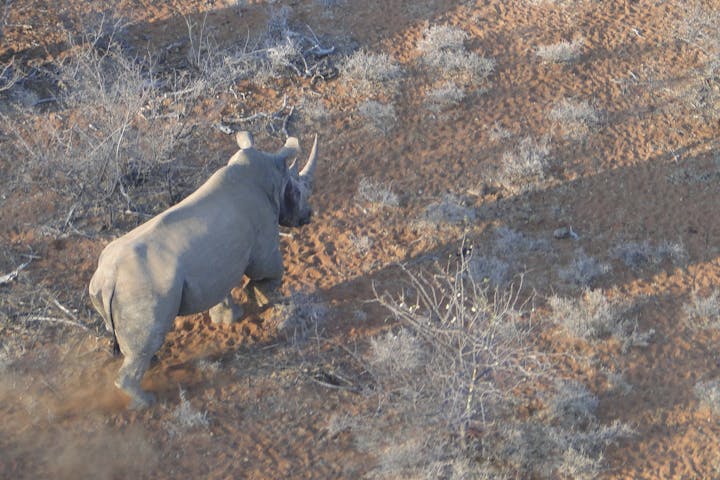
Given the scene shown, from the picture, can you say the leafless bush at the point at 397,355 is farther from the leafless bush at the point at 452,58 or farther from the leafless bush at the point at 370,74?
the leafless bush at the point at 452,58

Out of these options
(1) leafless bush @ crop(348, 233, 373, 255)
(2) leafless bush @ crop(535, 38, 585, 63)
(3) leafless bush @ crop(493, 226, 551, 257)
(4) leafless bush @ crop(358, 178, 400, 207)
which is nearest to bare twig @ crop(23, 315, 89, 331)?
(1) leafless bush @ crop(348, 233, 373, 255)

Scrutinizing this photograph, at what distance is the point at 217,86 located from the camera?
12.3m

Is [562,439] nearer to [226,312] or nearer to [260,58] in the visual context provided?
[226,312]

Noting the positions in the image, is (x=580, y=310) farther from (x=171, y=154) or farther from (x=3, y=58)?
(x=3, y=58)

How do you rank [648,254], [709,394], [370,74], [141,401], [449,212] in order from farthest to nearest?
[370,74] → [449,212] → [648,254] → [709,394] → [141,401]

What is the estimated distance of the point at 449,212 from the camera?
1065cm

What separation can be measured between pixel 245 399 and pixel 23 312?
9.00ft

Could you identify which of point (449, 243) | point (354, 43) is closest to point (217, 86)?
point (354, 43)

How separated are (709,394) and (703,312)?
1.20m

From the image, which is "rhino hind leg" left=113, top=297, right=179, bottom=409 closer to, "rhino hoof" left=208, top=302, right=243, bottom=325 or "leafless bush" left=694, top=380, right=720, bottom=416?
"rhino hoof" left=208, top=302, right=243, bottom=325

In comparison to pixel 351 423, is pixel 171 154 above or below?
above

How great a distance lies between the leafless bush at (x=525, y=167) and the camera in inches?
438

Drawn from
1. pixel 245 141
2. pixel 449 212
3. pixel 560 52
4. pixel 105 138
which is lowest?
pixel 449 212

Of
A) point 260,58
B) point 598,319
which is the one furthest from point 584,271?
point 260,58
